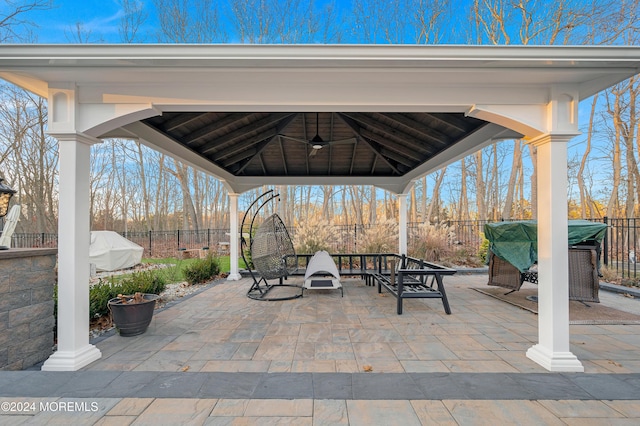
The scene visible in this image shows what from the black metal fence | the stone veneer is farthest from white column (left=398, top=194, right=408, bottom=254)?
the stone veneer

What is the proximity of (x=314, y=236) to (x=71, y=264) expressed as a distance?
22.3 feet

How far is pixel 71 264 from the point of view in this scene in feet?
9.27

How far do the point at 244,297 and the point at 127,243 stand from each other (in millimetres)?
6361

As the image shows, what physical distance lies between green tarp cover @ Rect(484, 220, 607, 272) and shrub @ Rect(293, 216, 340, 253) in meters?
4.68

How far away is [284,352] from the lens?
123 inches

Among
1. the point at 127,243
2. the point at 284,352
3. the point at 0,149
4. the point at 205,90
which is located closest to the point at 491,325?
the point at 284,352

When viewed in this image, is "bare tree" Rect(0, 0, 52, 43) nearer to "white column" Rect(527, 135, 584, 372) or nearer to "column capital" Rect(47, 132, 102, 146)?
"column capital" Rect(47, 132, 102, 146)

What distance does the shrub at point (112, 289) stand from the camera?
4.06 metres

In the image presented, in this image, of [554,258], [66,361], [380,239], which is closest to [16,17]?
[66,361]

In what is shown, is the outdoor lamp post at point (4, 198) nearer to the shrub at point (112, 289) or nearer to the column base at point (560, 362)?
the shrub at point (112, 289)

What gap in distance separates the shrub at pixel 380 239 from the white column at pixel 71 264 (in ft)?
25.0

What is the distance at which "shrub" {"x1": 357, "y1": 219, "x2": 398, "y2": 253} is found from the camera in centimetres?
947

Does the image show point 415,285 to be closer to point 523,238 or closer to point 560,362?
point 523,238

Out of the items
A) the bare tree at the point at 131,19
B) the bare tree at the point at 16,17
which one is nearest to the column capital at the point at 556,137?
the bare tree at the point at 16,17
